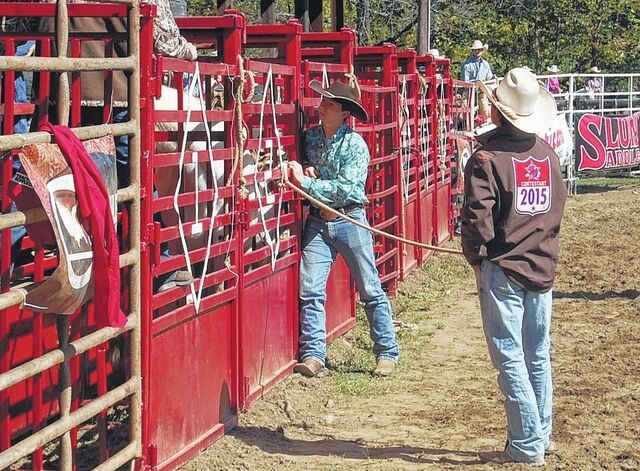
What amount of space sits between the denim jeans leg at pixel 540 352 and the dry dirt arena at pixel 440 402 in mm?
242

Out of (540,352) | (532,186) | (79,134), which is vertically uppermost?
(79,134)

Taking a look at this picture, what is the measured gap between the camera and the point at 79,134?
4.66 metres

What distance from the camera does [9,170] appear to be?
445 cm

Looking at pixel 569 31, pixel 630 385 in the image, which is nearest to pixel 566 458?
pixel 630 385

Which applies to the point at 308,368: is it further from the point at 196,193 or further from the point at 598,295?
the point at 598,295

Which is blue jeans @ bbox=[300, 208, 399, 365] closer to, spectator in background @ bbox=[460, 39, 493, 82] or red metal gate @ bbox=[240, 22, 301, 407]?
red metal gate @ bbox=[240, 22, 301, 407]

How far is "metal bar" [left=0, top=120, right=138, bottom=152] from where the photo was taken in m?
4.15

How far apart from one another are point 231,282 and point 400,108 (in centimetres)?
536

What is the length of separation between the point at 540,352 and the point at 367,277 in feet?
6.90

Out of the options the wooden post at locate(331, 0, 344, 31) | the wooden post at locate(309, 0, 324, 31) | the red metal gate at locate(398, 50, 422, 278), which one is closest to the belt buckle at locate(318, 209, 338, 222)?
the red metal gate at locate(398, 50, 422, 278)

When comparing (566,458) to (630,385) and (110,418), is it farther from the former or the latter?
(110,418)

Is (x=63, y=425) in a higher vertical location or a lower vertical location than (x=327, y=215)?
lower

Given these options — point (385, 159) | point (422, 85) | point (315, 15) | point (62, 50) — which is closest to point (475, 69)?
point (315, 15)

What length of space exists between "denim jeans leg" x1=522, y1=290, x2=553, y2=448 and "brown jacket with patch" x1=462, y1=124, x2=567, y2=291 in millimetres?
147
